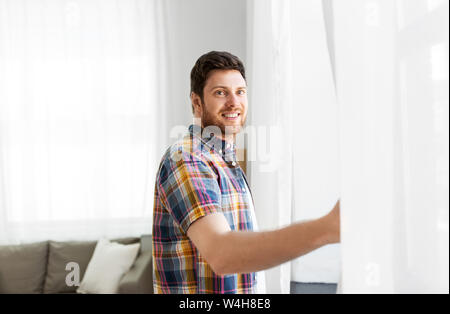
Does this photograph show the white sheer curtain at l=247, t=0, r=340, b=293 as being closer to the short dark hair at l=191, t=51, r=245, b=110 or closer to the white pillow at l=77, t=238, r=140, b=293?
the short dark hair at l=191, t=51, r=245, b=110

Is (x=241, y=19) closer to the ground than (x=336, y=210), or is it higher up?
higher up

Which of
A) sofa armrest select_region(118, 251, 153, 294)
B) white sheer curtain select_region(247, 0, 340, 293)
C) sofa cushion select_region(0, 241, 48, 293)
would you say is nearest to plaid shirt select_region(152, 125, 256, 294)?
white sheer curtain select_region(247, 0, 340, 293)

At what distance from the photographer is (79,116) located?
3.09m

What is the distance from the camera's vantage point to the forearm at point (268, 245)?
512 mm

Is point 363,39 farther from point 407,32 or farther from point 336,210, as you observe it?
point 336,210

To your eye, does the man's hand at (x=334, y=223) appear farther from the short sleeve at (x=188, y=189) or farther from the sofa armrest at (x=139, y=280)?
the sofa armrest at (x=139, y=280)

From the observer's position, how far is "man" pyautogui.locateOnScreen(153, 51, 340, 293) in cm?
55

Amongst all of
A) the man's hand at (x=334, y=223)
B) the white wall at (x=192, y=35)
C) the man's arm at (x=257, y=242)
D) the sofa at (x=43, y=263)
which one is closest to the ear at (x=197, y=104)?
the man's arm at (x=257, y=242)

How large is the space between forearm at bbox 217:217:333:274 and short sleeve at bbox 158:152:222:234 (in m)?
0.09

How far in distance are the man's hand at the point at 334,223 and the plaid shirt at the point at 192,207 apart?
0.23 metres

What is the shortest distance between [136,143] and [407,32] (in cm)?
287

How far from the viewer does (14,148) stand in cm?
304

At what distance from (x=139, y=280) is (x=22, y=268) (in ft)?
3.08
